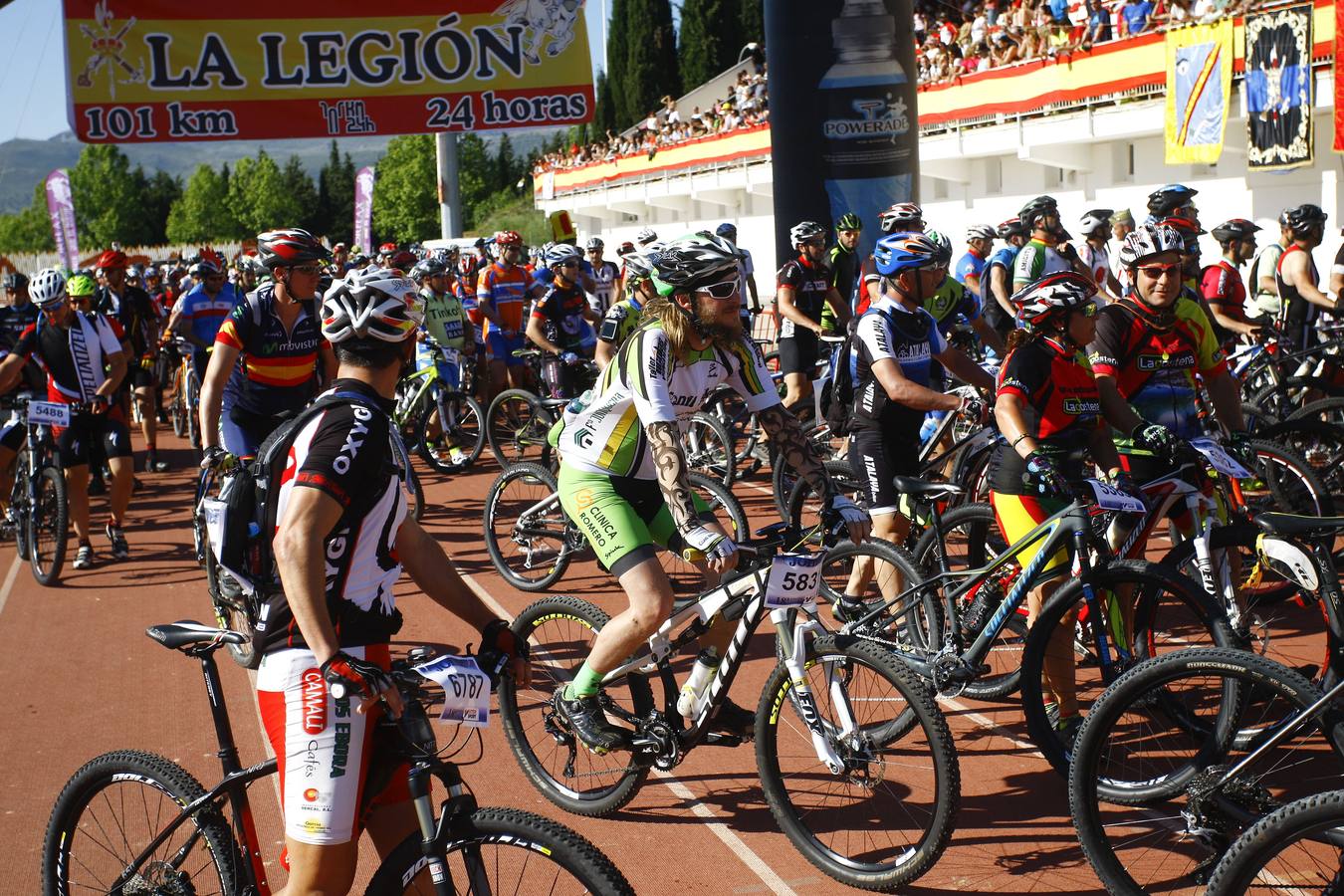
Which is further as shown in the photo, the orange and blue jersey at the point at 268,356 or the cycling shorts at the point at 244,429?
the cycling shorts at the point at 244,429

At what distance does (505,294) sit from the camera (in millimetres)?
14539

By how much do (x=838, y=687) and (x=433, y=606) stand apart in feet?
16.2

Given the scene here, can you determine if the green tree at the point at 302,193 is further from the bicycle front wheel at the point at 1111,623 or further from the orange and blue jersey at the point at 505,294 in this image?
the bicycle front wheel at the point at 1111,623

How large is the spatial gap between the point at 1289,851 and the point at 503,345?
37.5 feet

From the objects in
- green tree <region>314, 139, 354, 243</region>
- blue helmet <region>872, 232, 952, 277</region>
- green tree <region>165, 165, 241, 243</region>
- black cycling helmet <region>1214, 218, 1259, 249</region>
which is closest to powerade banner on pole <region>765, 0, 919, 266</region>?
black cycling helmet <region>1214, 218, 1259, 249</region>

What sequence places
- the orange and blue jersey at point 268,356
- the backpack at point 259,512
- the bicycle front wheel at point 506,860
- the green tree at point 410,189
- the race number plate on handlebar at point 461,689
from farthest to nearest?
the green tree at point 410,189, the orange and blue jersey at point 268,356, the backpack at point 259,512, the race number plate on handlebar at point 461,689, the bicycle front wheel at point 506,860

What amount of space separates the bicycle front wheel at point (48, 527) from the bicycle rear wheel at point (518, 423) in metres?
3.31

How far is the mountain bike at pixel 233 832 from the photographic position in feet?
10.3

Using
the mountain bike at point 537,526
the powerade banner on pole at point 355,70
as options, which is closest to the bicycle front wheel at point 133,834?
the mountain bike at point 537,526

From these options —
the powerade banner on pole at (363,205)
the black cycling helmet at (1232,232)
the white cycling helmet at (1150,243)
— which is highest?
the powerade banner on pole at (363,205)

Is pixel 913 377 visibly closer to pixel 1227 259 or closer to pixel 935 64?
pixel 1227 259

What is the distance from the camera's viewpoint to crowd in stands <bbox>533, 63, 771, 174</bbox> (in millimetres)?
42219

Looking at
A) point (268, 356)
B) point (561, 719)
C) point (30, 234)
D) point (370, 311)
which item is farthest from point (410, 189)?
point (370, 311)

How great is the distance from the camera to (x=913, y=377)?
7.16 m
